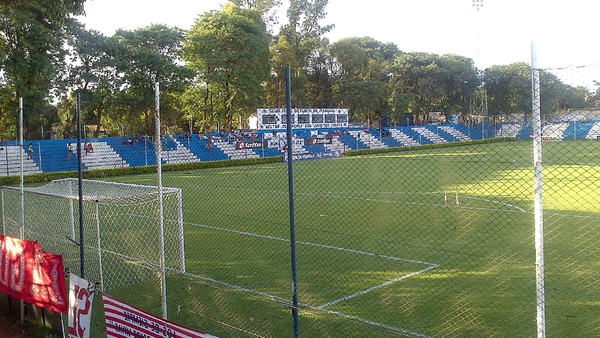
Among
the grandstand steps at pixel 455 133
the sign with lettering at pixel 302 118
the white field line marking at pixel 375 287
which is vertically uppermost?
the sign with lettering at pixel 302 118

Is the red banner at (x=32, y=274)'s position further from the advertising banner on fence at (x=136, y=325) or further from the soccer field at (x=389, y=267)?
the soccer field at (x=389, y=267)

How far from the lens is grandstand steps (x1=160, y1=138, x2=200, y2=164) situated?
119 feet

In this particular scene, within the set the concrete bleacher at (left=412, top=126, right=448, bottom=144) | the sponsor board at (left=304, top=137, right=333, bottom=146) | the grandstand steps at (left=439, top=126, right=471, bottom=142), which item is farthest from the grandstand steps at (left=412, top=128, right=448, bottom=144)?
the sponsor board at (left=304, top=137, right=333, bottom=146)

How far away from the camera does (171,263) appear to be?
9773 millimetres

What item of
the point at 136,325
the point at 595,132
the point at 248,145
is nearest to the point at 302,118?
the point at 248,145

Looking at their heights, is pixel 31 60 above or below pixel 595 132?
above

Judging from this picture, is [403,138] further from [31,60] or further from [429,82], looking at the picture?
[31,60]

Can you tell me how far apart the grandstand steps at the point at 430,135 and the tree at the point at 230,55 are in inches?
698

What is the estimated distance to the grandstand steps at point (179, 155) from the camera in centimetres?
3623

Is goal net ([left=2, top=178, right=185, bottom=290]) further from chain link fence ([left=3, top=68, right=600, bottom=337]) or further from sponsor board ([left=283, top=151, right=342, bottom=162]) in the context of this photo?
sponsor board ([left=283, top=151, right=342, bottom=162])

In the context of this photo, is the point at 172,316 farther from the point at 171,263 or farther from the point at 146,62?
the point at 146,62

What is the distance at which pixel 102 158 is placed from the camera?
34.2 m

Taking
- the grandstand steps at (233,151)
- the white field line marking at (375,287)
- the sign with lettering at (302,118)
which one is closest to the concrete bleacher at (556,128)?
the white field line marking at (375,287)

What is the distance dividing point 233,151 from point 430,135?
81.0ft
